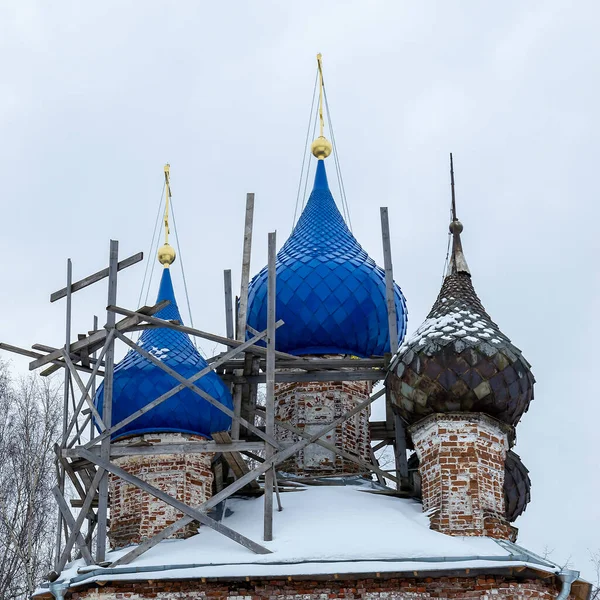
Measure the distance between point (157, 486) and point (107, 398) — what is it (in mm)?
1012

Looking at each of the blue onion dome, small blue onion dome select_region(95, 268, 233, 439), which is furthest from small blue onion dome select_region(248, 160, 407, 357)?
the blue onion dome

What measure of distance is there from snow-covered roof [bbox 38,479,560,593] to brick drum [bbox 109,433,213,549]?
1.31ft

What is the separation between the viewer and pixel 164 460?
14.3 meters

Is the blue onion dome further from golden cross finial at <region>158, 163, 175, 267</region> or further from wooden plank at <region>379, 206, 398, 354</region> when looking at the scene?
golden cross finial at <region>158, 163, 175, 267</region>

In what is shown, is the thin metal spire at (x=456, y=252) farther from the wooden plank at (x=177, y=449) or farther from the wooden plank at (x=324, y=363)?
the wooden plank at (x=177, y=449)

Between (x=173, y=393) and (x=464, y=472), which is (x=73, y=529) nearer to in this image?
(x=173, y=393)

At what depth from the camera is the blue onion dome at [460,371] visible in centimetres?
1386

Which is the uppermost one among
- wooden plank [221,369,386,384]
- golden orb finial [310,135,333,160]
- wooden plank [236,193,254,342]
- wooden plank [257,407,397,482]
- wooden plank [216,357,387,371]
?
golden orb finial [310,135,333,160]

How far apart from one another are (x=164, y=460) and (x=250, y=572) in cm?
201

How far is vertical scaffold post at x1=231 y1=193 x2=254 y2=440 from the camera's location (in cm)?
1492

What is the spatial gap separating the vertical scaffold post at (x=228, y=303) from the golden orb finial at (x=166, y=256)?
2.23 feet

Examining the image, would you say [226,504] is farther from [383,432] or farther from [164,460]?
[383,432]

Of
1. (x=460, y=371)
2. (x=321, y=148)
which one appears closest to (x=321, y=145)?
(x=321, y=148)

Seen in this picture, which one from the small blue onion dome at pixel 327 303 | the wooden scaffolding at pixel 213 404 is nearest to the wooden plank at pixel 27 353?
the wooden scaffolding at pixel 213 404
